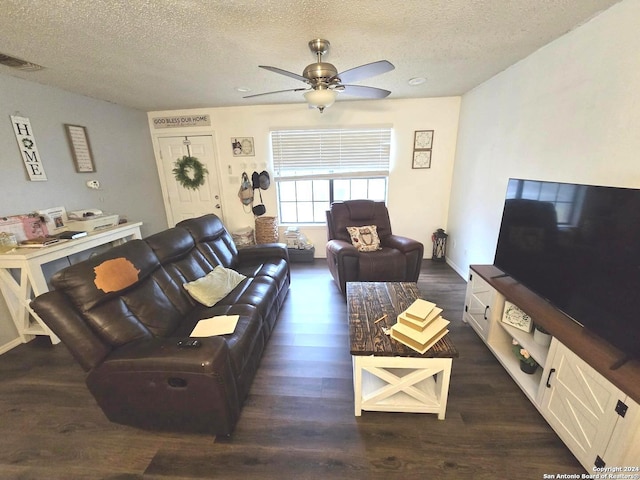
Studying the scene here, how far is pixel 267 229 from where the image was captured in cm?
400

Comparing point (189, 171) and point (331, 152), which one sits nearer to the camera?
point (331, 152)

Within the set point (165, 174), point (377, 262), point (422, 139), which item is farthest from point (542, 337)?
point (165, 174)

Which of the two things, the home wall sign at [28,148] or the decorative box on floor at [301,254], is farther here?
the decorative box on floor at [301,254]

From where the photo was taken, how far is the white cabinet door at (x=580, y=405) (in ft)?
3.68

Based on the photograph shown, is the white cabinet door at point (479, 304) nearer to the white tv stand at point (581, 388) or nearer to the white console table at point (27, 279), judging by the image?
the white tv stand at point (581, 388)

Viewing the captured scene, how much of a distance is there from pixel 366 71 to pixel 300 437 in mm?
2275

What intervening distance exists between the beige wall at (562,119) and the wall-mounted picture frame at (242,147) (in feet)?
9.99

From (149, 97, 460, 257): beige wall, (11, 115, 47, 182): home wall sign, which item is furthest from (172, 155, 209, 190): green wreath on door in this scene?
(11, 115, 47, 182): home wall sign

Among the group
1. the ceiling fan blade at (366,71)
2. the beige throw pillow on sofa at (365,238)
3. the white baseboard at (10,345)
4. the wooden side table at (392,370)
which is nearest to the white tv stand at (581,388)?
the wooden side table at (392,370)

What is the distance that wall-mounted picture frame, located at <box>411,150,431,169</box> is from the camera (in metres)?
3.75

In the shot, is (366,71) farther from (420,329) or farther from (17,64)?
(17,64)

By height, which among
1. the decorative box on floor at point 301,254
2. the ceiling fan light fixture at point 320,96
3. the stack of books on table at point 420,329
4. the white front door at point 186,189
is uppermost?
the ceiling fan light fixture at point 320,96

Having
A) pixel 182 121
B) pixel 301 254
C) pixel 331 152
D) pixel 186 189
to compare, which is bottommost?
pixel 301 254

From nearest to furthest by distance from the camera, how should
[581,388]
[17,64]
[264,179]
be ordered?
[581,388], [17,64], [264,179]
